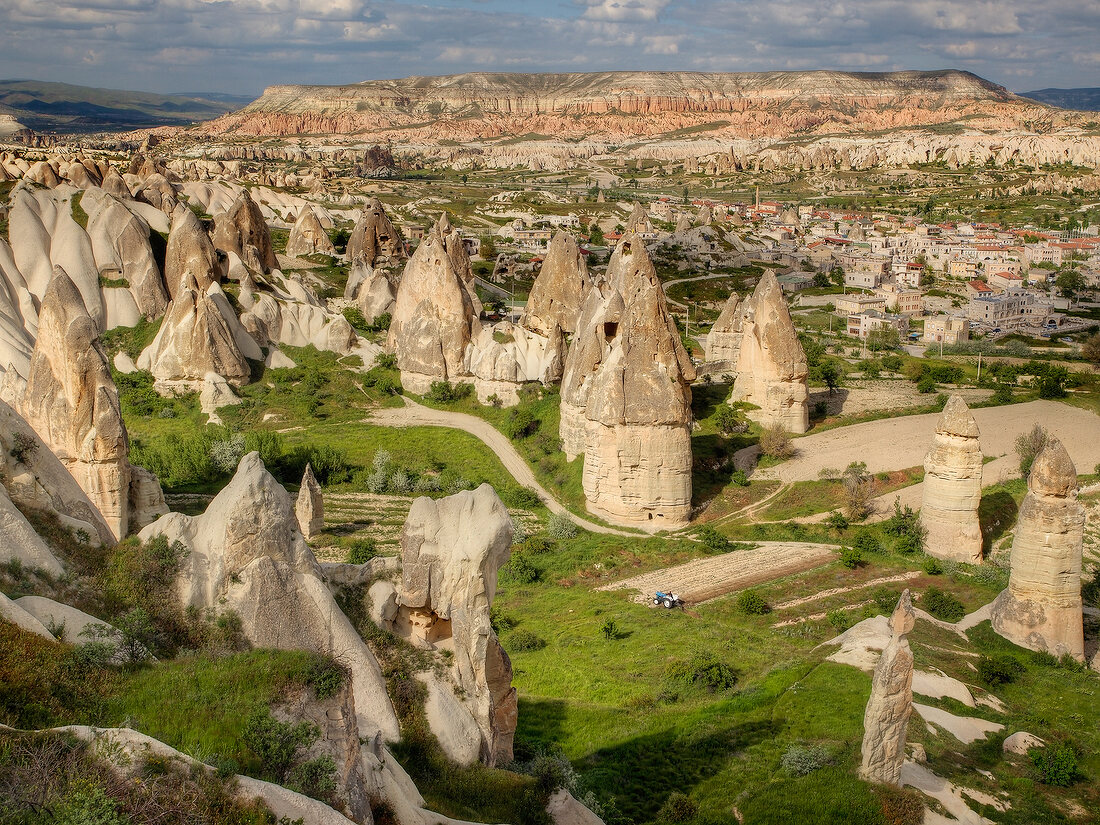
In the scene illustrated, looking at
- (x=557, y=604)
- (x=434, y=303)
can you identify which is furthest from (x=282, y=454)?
(x=557, y=604)

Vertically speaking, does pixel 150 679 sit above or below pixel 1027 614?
above

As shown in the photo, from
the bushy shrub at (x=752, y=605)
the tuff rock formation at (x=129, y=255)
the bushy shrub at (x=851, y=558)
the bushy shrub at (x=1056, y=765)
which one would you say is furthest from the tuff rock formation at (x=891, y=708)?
the tuff rock formation at (x=129, y=255)

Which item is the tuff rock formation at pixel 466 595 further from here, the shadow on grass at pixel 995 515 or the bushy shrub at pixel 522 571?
the shadow on grass at pixel 995 515

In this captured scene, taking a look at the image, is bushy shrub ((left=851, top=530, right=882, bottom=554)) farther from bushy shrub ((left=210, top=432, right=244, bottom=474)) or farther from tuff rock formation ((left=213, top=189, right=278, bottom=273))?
tuff rock formation ((left=213, top=189, right=278, bottom=273))

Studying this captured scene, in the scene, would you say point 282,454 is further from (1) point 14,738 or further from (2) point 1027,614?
(1) point 14,738

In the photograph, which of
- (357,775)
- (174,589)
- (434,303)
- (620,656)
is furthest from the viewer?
(434,303)

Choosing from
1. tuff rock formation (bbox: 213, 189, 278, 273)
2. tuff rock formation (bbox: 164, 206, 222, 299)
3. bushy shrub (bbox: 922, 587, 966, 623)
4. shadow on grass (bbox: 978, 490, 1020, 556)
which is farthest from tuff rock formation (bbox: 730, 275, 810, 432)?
tuff rock formation (bbox: 213, 189, 278, 273)

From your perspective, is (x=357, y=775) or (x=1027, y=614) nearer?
(x=357, y=775)
